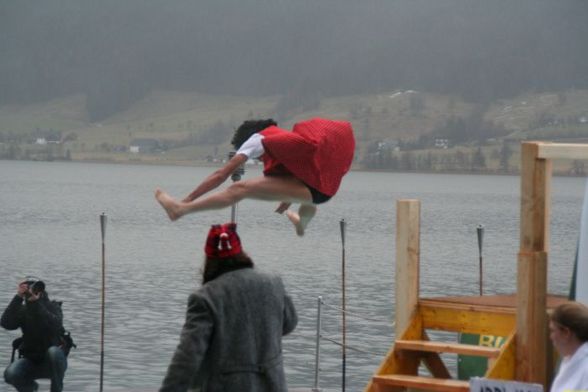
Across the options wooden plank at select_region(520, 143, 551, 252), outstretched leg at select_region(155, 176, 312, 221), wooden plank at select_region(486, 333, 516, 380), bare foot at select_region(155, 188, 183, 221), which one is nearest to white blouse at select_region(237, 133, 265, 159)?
outstretched leg at select_region(155, 176, 312, 221)

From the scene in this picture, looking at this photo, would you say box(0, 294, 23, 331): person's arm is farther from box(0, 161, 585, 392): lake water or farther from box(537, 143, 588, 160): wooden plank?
box(537, 143, 588, 160): wooden plank

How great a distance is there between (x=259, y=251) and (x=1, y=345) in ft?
146

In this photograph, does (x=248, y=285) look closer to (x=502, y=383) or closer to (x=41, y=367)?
(x=502, y=383)

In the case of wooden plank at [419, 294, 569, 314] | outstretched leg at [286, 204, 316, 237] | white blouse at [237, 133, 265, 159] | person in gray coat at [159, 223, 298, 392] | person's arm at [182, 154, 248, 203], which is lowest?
wooden plank at [419, 294, 569, 314]

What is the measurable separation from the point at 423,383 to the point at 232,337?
9.29ft

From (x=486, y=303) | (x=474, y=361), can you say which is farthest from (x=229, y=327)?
(x=474, y=361)

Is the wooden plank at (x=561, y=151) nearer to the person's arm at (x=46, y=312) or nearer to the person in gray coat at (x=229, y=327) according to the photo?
the person in gray coat at (x=229, y=327)

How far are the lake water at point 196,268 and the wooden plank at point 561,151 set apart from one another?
7.08 feet

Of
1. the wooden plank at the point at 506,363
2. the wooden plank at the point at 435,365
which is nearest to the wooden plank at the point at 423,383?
the wooden plank at the point at 506,363

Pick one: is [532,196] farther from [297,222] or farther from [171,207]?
[171,207]

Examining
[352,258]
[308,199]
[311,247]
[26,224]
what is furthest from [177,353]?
[26,224]

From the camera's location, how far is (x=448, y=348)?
29.4 ft

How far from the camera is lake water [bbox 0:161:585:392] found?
Result: 26.9 m

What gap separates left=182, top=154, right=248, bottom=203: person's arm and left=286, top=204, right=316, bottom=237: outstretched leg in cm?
62
